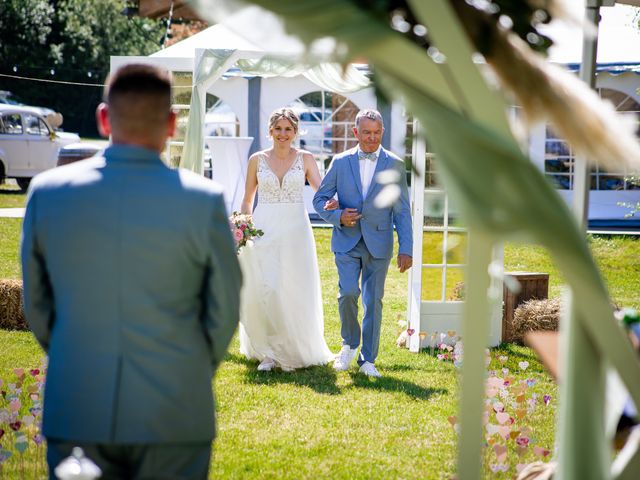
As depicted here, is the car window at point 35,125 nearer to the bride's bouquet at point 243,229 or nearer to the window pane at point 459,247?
the bride's bouquet at point 243,229

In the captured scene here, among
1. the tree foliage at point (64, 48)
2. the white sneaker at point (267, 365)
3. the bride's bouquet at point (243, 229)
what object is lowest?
the white sneaker at point (267, 365)

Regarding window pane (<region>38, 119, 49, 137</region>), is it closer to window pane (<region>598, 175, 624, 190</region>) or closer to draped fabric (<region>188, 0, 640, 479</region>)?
window pane (<region>598, 175, 624, 190</region>)

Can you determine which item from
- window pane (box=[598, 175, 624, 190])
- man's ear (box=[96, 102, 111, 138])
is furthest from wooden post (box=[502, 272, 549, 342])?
window pane (box=[598, 175, 624, 190])

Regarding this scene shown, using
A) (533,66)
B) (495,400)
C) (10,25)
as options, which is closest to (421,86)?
(533,66)

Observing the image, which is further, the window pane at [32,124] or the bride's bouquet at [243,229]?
the window pane at [32,124]

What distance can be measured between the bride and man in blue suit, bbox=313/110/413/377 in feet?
1.52

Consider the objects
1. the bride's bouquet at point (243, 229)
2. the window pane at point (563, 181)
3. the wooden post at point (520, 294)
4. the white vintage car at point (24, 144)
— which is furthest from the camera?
the white vintage car at point (24, 144)

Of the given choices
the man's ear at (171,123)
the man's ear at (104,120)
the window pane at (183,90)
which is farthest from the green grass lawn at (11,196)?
the man's ear at (171,123)

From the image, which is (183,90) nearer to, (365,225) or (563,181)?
(365,225)

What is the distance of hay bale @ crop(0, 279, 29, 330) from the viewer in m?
9.99

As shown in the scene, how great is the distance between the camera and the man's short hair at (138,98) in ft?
9.43

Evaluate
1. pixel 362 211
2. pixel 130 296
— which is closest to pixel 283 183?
pixel 362 211

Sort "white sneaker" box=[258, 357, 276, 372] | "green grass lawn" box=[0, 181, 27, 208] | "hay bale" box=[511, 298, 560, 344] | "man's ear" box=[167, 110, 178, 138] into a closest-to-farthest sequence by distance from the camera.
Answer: "man's ear" box=[167, 110, 178, 138] → "white sneaker" box=[258, 357, 276, 372] → "hay bale" box=[511, 298, 560, 344] → "green grass lawn" box=[0, 181, 27, 208]

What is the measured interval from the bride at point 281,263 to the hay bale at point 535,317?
2.41m
